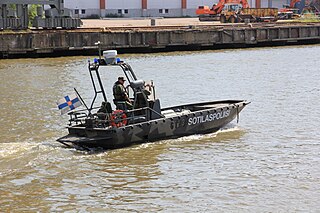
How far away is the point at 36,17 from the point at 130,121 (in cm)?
3153

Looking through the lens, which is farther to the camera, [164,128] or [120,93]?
[164,128]

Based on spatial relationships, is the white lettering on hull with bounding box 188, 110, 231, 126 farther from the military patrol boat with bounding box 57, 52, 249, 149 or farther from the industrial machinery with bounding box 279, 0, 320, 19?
the industrial machinery with bounding box 279, 0, 320, 19

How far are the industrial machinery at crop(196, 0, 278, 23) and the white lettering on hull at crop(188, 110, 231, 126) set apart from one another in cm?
4827

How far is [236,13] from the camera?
6856cm

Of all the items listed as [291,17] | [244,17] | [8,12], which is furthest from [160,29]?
[291,17]

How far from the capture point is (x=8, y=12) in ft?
151

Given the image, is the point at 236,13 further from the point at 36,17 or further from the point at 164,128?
the point at 164,128

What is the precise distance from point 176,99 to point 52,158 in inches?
389

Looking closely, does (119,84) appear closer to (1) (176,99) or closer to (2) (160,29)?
(1) (176,99)

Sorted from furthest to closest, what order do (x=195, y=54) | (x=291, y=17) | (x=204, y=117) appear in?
(x=291, y=17) → (x=195, y=54) → (x=204, y=117)

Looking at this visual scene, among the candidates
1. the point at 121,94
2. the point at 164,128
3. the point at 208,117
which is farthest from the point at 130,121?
the point at 208,117

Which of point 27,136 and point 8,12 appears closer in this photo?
point 27,136

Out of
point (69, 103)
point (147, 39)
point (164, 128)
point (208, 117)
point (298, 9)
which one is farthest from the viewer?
point (298, 9)

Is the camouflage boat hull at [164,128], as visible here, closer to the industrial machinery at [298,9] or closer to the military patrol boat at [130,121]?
the military patrol boat at [130,121]
